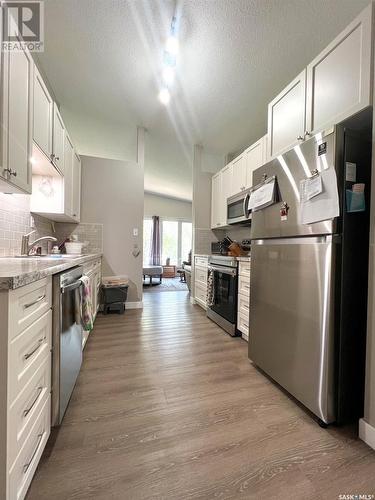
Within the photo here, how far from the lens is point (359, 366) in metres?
Result: 1.28

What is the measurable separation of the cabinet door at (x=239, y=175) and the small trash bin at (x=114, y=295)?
229 cm

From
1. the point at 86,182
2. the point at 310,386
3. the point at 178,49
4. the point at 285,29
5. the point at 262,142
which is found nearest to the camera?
the point at 310,386

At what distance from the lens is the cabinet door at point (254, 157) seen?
2.65 meters

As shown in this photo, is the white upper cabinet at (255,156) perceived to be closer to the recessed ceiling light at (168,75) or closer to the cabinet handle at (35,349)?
the recessed ceiling light at (168,75)

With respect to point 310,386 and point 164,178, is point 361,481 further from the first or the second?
point 164,178

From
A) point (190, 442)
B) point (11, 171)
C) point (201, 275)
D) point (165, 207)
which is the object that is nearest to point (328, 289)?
point (190, 442)

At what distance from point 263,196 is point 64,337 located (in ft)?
5.43

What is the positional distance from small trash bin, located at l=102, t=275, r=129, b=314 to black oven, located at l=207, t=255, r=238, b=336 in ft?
4.41

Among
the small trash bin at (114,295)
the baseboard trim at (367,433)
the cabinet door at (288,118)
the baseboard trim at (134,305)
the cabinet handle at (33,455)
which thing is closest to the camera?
the cabinet handle at (33,455)

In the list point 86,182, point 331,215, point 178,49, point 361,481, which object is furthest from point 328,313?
point 86,182

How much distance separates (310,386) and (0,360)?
1.53 m

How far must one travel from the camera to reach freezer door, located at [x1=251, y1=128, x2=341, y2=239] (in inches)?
49.0

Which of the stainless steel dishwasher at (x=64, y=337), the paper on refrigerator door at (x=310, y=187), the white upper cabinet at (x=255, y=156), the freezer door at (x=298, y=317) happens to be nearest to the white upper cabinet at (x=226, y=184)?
the white upper cabinet at (x=255, y=156)

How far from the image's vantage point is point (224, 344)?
7.88ft
